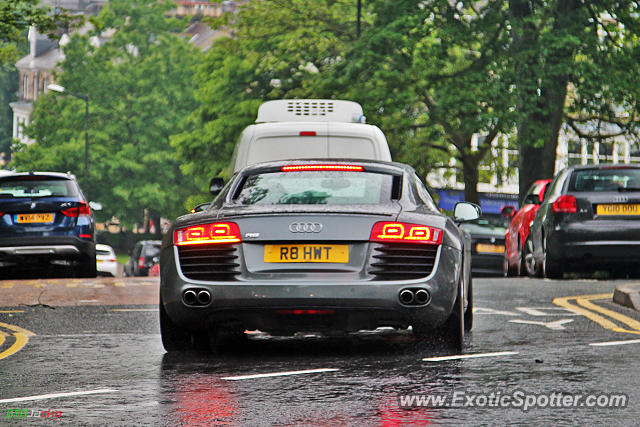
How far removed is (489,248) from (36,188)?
39.6 feet

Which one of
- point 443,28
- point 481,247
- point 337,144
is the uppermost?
point 443,28

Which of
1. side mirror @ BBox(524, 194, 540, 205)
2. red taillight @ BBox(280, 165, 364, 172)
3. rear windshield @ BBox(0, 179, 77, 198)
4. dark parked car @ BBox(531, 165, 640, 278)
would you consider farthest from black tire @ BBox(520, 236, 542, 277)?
A: red taillight @ BBox(280, 165, 364, 172)

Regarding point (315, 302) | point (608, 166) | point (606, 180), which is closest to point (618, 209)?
point (606, 180)

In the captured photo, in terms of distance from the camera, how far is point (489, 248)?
97.4 feet

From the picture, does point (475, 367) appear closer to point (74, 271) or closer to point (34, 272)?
point (74, 271)

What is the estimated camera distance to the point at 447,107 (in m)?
34.6

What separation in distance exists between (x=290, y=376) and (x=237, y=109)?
140 ft

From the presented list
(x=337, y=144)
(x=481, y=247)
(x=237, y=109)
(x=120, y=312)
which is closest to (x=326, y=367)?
(x=120, y=312)

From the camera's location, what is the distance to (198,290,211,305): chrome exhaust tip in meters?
9.47

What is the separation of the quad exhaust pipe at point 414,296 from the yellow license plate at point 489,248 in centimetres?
2038

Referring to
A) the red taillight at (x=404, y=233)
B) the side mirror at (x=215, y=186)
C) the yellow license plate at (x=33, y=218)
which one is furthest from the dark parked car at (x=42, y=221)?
the red taillight at (x=404, y=233)

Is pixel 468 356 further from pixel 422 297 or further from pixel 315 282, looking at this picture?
pixel 315 282

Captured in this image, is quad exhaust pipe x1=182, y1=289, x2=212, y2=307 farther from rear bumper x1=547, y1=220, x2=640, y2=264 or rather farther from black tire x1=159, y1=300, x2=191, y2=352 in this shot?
rear bumper x1=547, y1=220, x2=640, y2=264

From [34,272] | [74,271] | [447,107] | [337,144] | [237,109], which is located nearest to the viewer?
[337,144]
